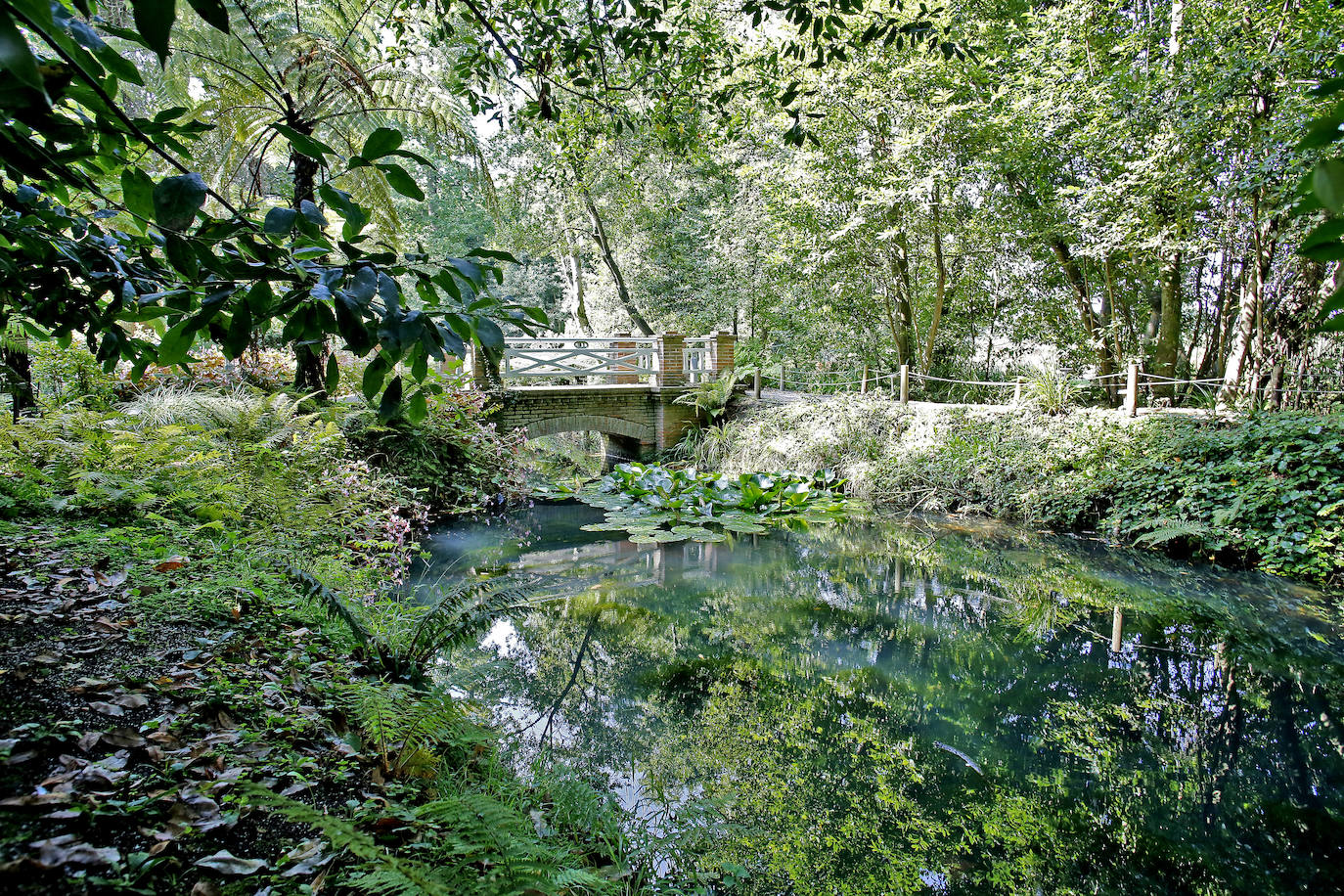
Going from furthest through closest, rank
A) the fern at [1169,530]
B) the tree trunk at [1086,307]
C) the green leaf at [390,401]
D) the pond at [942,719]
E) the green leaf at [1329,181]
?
1. the tree trunk at [1086,307]
2. the fern at [1169,530]
3. the pond at [942,719]
4. the green leaf at [390,401]
5. the green leaf at [1329,181]

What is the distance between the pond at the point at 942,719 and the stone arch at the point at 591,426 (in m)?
5.32

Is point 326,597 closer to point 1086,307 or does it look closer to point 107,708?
point 107,708

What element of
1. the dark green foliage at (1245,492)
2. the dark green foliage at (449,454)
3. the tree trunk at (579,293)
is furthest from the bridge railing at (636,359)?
Result: the dark green foliage at (1245,492)

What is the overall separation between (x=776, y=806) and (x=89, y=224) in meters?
3.18

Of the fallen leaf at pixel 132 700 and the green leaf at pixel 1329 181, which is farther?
the fallen leaf at pixel 132 700

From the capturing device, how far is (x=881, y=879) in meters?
2.62

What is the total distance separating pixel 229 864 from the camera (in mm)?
1570

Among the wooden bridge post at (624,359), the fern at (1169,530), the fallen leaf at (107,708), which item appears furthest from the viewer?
the wooden bridge post at (624,359)

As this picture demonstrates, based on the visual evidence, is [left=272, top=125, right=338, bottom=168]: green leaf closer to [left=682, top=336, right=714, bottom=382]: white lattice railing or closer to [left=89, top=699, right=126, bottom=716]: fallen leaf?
[left=89, top=699, right=126, bottom=716]: fallen leaf

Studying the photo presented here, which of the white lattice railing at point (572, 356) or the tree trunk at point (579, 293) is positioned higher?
the tree trunk at point (579, 293)

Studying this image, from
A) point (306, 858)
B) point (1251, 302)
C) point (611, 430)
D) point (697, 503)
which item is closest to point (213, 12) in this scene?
point (306, 858)

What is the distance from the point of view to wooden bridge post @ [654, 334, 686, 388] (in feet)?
44.1

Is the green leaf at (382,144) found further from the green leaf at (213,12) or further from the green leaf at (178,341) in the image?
the green leaf at (178,341)

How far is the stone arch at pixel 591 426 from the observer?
11922 mm
